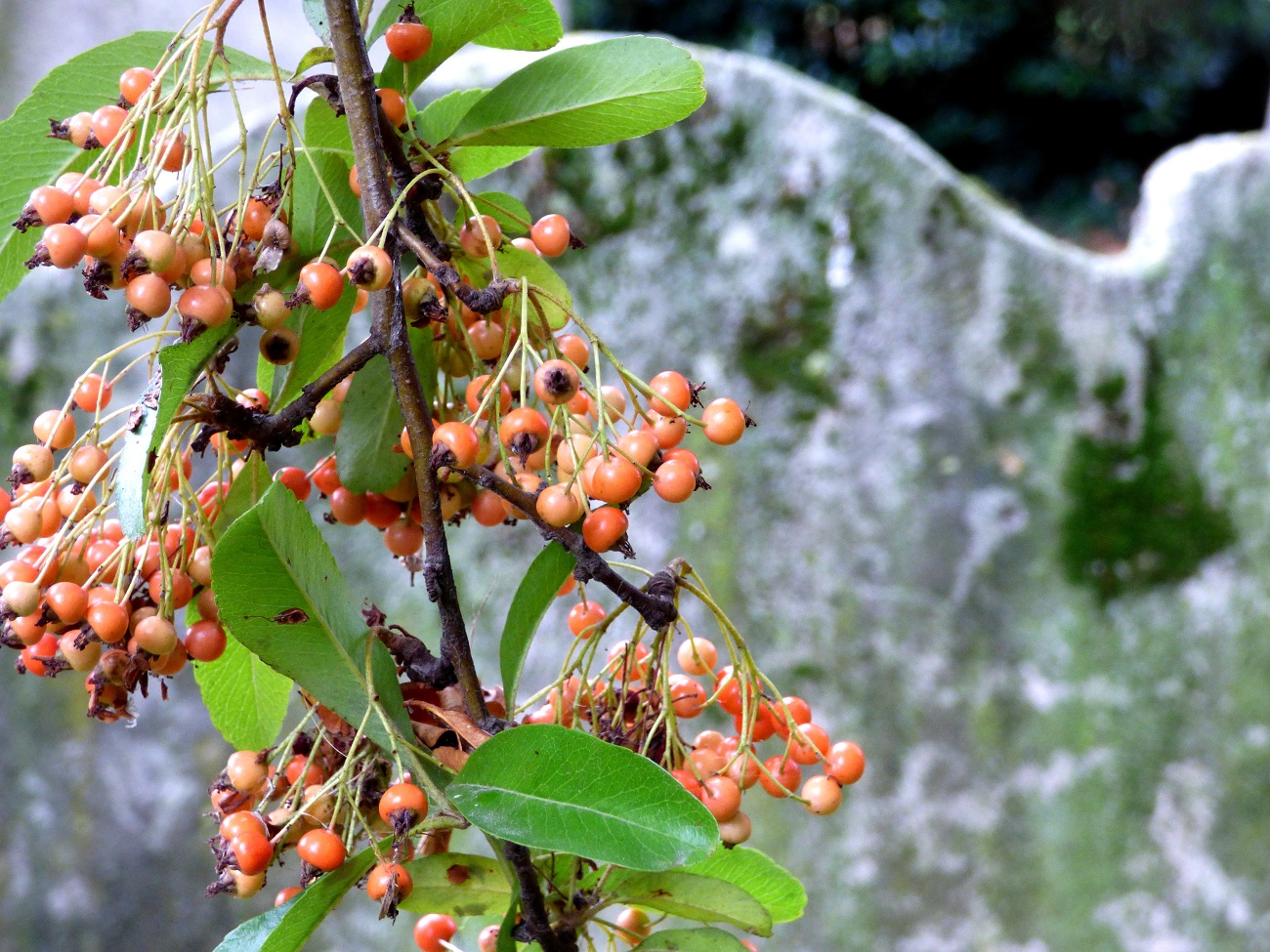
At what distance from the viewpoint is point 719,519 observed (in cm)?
184

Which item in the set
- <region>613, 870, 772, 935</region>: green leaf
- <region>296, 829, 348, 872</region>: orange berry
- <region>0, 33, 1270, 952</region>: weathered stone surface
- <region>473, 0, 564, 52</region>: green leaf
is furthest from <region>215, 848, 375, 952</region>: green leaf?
<region>0, 33, 1270, 952</region>: weathered stone surface

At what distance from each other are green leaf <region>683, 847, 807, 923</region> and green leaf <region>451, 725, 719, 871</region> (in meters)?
0.15

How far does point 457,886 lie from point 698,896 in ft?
0.32

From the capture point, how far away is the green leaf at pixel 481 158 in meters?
0.47

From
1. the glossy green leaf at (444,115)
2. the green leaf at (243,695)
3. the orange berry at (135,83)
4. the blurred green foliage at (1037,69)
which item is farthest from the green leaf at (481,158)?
the blurred green foliage at (1037,69)

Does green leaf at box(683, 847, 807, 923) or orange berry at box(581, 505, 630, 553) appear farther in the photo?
green leaf at box(683, 847, 807, 923)

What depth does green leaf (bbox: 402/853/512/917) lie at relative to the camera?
0.43 metres

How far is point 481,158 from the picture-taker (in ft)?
1.60

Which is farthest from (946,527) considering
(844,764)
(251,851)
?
(251,851)

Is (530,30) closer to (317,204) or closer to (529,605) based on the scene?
(317,204)

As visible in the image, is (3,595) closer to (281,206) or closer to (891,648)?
(281,206)

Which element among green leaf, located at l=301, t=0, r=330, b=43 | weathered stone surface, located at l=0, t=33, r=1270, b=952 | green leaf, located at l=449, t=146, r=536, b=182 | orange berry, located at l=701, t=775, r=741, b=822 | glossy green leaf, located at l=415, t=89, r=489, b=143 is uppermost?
green leaf, located at l=301, t=0, r=330, b=43

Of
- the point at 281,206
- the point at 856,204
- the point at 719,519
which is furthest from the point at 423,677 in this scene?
the point at 856,204

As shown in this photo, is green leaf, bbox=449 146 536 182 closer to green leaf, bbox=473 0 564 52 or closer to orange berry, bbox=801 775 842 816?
green leaf, bbox=473 0 564 52
